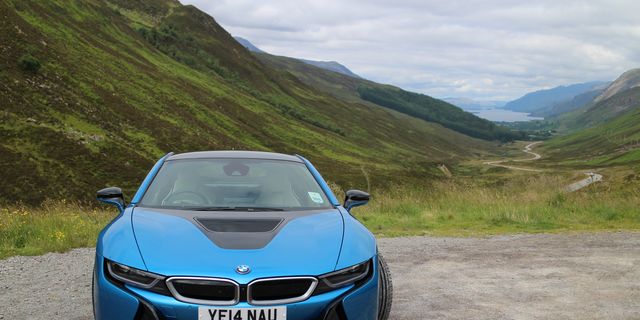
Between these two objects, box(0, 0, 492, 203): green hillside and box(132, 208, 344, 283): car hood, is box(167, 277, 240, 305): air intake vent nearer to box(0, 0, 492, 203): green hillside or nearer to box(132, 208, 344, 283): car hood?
box(132, 208, 344, 283): car hood

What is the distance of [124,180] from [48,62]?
25.4 metres

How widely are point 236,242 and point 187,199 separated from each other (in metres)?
1.44

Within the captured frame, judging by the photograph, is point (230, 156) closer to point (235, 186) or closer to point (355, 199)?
point (235, 186)

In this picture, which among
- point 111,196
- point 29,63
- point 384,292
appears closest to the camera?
point 384,292

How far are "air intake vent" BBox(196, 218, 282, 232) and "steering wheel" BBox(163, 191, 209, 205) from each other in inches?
29.3

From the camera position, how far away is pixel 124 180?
2028 inches

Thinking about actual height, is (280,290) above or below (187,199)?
below

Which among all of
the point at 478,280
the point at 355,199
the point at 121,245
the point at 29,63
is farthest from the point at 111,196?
the point at 29,63

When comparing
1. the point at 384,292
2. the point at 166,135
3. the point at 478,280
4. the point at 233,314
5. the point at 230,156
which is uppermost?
the point at 230,156

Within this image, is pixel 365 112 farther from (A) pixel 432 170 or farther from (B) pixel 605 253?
(B) pixel 605 253

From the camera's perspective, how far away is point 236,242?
4.09 metres

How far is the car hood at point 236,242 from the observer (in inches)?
→ 149

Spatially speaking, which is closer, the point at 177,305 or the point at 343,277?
the point at 177,305

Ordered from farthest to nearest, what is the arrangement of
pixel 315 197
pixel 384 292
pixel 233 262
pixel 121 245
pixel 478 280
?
pixel 478 280 → pixel 315 197 → pixel 384 292 → pixel 121 245 → pixel 233 262
